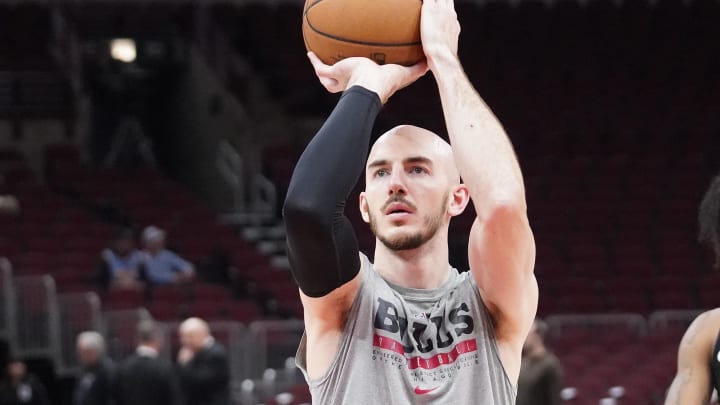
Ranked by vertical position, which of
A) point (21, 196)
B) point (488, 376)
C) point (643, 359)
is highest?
point (21, 196)

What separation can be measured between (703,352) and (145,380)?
5.95 metres

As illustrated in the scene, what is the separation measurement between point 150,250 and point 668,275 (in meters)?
5.36

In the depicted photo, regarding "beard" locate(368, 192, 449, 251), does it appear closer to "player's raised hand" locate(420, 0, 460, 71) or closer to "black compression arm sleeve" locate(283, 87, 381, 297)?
"black compression arm sleeve" locate(283, 87, 381, 297)

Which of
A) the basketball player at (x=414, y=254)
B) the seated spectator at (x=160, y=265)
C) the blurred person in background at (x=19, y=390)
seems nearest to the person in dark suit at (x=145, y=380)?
the blurred person in background at (x=19, y=390)

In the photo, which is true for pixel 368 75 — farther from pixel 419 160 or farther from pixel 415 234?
pixel 415 234

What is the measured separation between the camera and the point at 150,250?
12.8 m

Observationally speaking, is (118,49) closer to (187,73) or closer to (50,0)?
(187,73)

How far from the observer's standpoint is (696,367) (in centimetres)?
380

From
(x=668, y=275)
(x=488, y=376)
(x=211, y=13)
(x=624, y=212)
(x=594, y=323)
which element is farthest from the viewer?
(x=211, y=13)

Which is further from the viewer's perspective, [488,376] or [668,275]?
[668,275]

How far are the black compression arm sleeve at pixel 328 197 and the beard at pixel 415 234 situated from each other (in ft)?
0.47

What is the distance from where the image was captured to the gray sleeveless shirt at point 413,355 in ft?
8.54

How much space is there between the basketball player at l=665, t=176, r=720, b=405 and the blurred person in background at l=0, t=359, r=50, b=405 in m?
7.85

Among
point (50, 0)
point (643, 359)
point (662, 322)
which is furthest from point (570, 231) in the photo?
point (50, 0)
